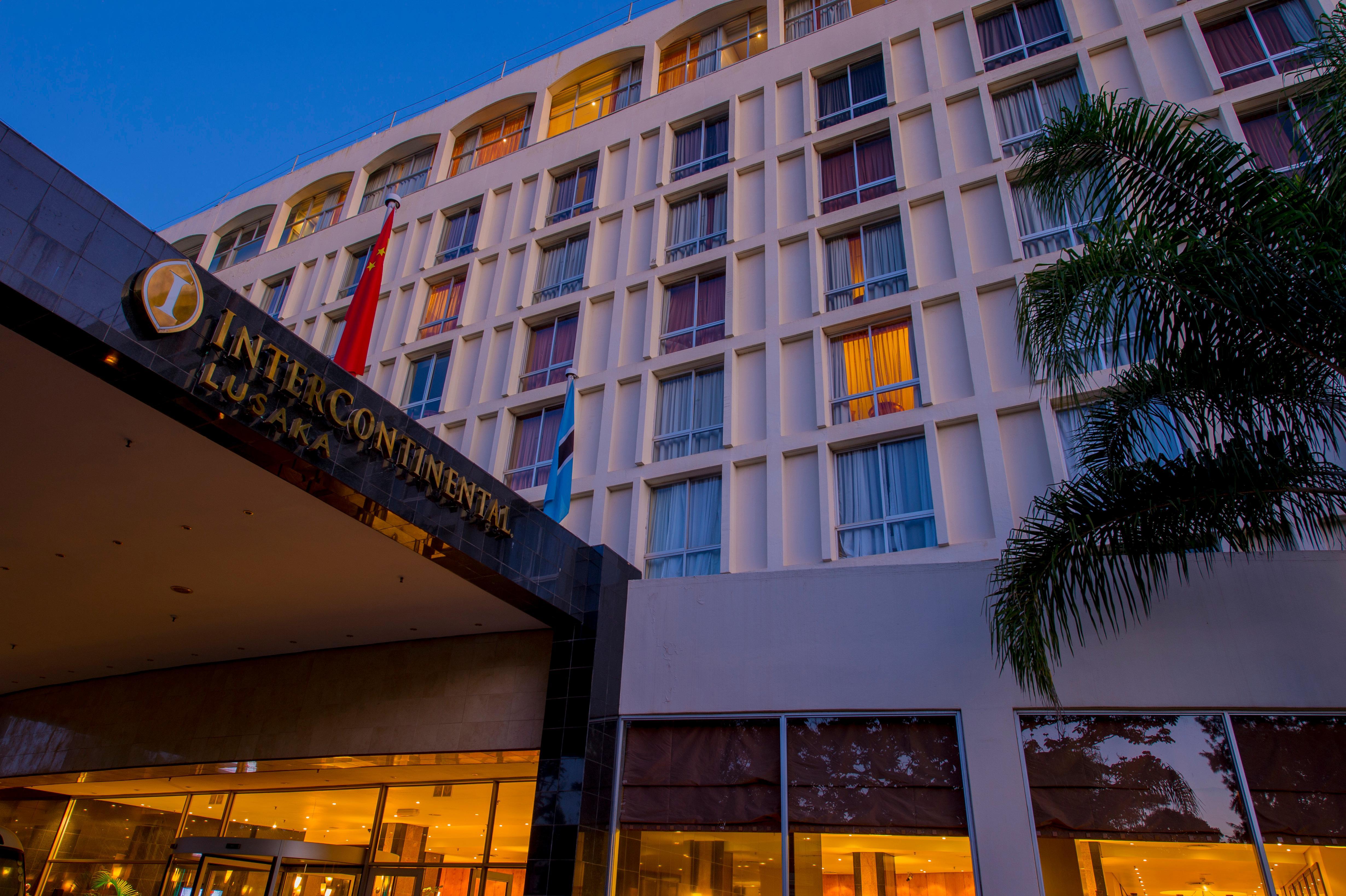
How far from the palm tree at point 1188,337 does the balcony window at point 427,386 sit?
47.9ft

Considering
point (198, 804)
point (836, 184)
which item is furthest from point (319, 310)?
point (836, 184)

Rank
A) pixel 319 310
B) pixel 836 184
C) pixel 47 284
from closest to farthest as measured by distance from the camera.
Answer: pixel 47 284 → pixel 836 184 → pixel 319 310

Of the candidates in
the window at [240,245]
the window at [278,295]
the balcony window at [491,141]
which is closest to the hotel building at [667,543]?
the balcony window at [491,141]

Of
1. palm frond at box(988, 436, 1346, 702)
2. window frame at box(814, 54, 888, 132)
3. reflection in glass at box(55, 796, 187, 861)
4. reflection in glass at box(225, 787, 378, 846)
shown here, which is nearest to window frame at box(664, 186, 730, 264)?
window frame at box(814, 54, 888, 132)

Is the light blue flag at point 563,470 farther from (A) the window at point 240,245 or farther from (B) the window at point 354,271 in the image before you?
(A) the window at point 240,245

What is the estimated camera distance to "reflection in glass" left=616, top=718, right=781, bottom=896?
34.8 feet

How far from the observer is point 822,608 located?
37.8 ft

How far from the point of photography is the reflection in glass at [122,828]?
57.0 feet

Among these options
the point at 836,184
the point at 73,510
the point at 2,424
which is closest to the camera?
the point at 2,424

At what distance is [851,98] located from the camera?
64.0 ft

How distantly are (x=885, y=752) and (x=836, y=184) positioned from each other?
12.4 metres

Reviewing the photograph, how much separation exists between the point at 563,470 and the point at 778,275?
6367mm

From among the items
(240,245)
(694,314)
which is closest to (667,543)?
(694,314)

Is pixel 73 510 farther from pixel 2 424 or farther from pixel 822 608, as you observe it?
pixel 822 608
